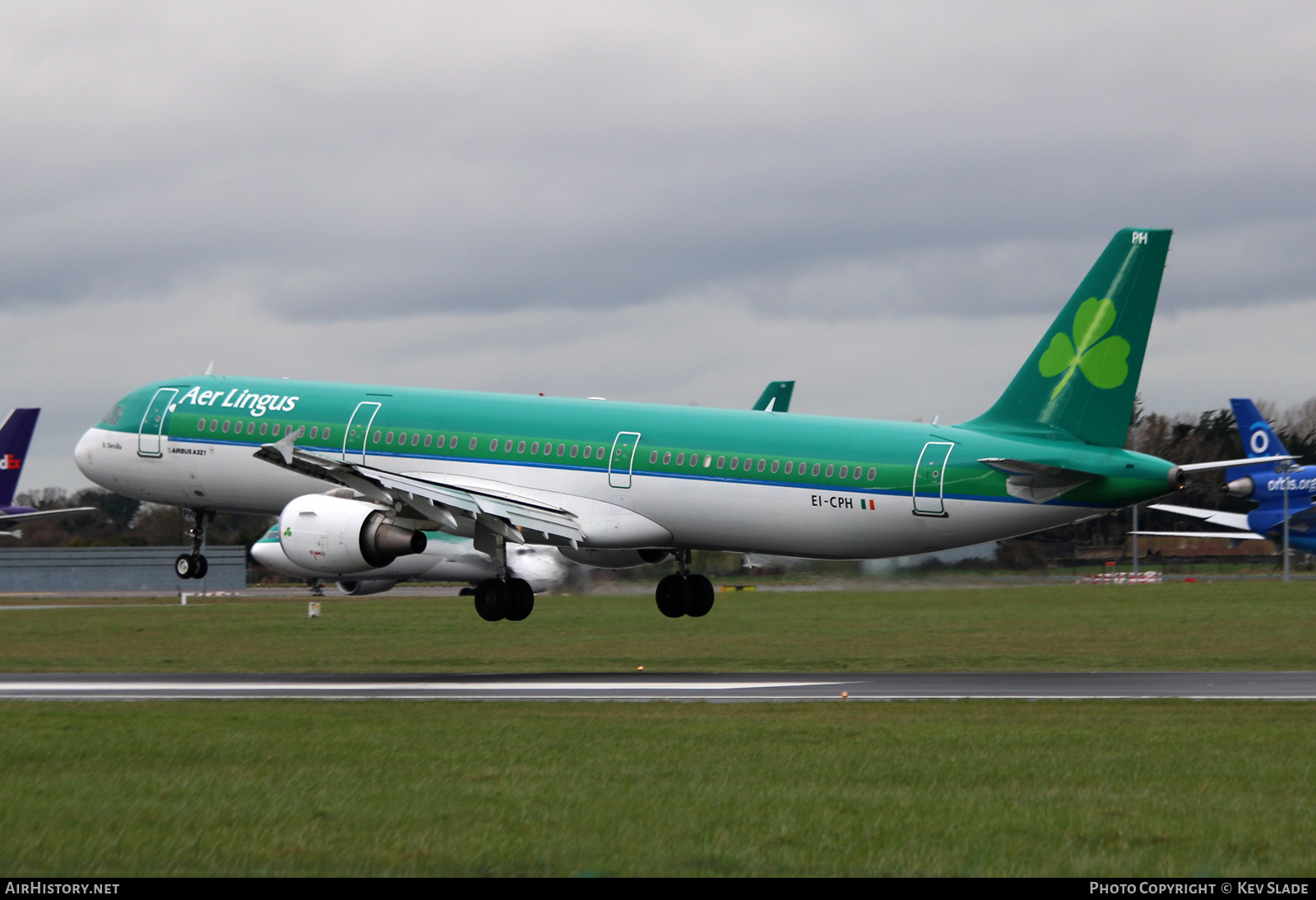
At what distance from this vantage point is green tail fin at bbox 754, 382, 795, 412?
4781cm

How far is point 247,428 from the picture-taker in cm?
4378

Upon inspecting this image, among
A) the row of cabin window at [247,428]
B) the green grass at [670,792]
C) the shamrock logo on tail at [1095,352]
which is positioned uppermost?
the shamrock logo on tail at [1095,352]

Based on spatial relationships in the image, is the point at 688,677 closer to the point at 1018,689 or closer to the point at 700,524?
the point at 700,524

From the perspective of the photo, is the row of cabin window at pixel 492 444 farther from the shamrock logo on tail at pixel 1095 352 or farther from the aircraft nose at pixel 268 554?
the aircraft nose at pixel 268 554

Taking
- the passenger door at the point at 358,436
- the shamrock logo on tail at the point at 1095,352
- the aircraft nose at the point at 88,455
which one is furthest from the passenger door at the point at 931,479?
the aircraft nose at the point at 88,455

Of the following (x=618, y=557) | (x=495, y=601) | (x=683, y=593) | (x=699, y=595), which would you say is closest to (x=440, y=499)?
(x=495, y=601)

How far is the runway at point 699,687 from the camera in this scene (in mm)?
34438

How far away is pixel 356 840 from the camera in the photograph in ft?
55.5

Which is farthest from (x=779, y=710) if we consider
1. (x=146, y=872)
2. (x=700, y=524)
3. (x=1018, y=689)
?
(x=146, y=872)

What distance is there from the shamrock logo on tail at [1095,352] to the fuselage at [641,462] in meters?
1.68

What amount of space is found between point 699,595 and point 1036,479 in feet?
40.6

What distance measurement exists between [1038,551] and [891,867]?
27.1 m

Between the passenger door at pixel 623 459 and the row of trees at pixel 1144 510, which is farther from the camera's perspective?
the row of trees at pixel 1144 510

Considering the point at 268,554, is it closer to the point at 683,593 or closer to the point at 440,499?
the point at 683,593
